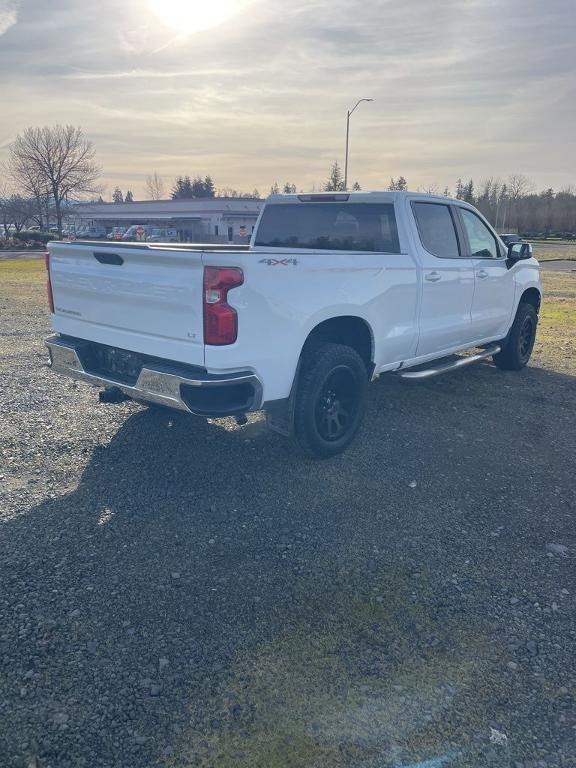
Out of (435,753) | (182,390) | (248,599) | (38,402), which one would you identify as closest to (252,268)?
(182,390)

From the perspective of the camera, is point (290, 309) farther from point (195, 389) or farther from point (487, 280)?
point (487, 280)

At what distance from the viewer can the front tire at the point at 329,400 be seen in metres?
4.46

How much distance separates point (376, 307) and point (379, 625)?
2697 millimetres

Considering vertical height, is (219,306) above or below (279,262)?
below

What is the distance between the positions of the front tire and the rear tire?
3.53m

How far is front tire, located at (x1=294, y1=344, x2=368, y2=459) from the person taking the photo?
176 inches

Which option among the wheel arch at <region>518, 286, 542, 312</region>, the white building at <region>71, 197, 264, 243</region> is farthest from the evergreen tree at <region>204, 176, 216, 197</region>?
the wheel arch at <region>518, 286, 542, 312</region>

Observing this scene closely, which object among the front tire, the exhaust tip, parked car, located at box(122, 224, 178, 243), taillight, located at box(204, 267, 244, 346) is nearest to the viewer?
taillight, located at box(204, 267, 244, 346)

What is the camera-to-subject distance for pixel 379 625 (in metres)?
2.95

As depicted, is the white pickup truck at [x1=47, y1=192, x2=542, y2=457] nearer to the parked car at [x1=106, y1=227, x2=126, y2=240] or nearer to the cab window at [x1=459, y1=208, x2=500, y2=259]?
the cab window at [x1=459, y1=208, x2=500, y2=259]

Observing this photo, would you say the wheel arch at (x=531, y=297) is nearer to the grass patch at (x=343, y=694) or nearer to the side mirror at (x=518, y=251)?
the side mirror at (x=518, y=251)

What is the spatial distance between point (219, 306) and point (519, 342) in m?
5.34

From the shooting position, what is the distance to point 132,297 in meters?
4.06

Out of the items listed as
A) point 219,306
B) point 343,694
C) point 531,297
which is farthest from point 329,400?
point 531,297
